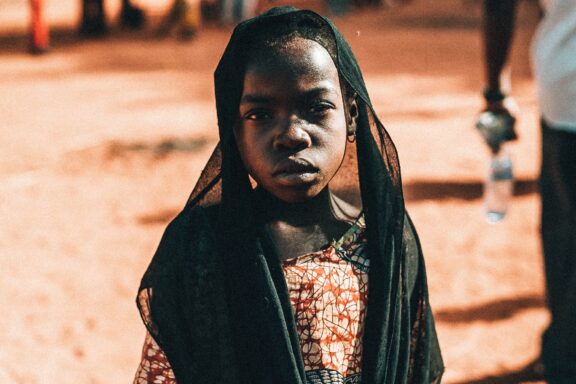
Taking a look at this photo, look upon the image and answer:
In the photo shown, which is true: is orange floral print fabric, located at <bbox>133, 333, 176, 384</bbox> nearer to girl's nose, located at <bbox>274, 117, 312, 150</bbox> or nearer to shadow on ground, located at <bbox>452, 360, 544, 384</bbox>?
girl's nose, located at <bbox>274, 117, 312, 150</bbox>

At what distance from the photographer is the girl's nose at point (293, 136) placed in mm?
1913

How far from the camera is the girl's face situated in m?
1.93

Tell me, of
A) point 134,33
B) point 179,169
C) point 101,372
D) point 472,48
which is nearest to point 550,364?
point 101,372

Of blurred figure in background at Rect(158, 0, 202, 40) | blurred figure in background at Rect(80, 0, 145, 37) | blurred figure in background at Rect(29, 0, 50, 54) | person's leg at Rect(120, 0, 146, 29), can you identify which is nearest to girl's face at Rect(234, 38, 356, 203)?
blurred figure in background at Rect(29, 0, 50, 54)

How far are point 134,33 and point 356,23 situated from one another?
4815 mm

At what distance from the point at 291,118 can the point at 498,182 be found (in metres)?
3.14

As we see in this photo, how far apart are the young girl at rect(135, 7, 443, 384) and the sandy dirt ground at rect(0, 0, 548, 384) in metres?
2.59

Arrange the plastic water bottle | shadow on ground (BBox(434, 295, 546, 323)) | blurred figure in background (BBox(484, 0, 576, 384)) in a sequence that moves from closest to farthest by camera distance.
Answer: blurred figure in background (BBox(484, 0, 576, 384))
the plastic water bottle
shadow on ground (BBox(434, 295, 546, 323))

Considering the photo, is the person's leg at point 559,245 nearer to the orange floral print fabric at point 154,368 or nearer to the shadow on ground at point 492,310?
the shadow on ground at point 492,310

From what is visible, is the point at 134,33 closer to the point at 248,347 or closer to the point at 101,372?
the point at 101,372

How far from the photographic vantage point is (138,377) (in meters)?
2.06

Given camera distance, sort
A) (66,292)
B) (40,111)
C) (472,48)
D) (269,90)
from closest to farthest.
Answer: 1. (269,90)
2. (66,292)
3. (40,111)
4. (472,48)

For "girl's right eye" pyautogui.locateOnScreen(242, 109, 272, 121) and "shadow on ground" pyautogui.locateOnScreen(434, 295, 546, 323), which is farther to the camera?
"shadow on ground" pyautogui.locateOnScreen(434, 295, 546, 323)

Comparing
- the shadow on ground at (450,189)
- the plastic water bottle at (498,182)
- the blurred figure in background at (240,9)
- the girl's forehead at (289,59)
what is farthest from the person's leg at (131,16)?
the girl's forehead at (289,59)
